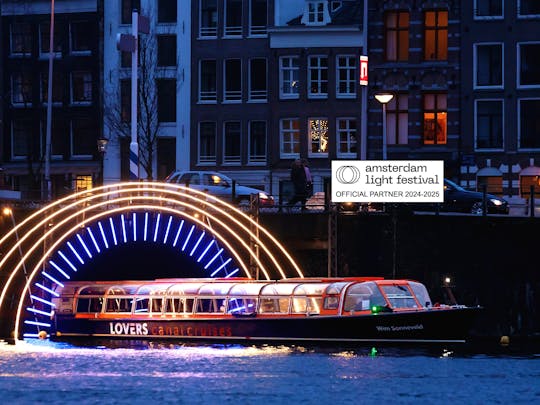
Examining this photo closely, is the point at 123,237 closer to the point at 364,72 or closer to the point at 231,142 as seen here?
the point at 364,72

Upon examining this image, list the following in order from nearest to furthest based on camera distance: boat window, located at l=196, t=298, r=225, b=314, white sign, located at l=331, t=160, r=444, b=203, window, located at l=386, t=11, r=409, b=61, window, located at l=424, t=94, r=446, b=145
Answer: boat window, located at l=196, t=298, r=225, b=314 < white sign, located at l=331, t=160, r=444, b=203 < window, located at l=424, t=94, r=446, b=145 < window, located at l=386, t=11, r=409, b=61

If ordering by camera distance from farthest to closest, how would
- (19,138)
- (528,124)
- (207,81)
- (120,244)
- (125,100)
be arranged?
(19,138) < (125,100) < (207,81) < (528,124) < (120,244)

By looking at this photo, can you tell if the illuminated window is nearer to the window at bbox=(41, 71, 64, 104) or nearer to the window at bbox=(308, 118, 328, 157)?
the window at bbox=(41, 71, 64, 104)

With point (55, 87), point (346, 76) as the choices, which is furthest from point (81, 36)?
point (346, 76)

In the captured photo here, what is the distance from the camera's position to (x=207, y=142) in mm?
82125

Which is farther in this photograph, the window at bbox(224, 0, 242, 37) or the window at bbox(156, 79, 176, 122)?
the window at bbox(156, 79, 176, 122)

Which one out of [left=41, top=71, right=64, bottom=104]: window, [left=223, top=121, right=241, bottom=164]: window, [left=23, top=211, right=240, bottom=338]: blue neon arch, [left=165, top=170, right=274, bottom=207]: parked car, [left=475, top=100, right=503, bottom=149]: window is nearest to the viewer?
[left=23, top=211, right=240, bottom=338]: blue neon arch

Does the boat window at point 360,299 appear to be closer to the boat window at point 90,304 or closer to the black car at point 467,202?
the boat window at point 90,304

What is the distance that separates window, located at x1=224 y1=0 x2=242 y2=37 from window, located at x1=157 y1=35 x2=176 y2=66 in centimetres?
320

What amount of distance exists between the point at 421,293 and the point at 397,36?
31852 millimetres

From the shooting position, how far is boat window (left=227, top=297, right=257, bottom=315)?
48531mm

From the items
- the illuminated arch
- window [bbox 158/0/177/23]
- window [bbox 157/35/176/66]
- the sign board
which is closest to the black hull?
the illuminated arch

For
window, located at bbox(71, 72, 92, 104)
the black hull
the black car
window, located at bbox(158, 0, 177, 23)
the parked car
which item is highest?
window, located at bbox(158, 0, 177, 23)

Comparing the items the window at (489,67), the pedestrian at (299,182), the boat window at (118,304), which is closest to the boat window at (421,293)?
the pedestrian at (299,182)
